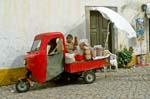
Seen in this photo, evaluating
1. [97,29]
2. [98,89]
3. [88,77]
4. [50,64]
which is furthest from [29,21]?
[98,89]

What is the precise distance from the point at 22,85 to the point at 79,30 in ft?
11.5

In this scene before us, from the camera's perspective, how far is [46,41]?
36.2 ft

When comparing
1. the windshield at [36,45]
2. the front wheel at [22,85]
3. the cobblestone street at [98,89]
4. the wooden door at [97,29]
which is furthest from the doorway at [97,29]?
the front wheel at [22,85]

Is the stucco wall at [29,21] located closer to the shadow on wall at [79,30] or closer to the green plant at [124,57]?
the shadow on wall at [79,30]

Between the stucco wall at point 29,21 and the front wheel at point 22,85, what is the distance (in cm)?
127

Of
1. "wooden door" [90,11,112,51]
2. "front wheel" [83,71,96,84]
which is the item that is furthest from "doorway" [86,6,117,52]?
"front wheel" [83,71,96,84]

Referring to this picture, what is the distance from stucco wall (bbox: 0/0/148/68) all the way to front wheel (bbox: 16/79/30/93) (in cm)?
127

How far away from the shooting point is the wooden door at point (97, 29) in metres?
14.2

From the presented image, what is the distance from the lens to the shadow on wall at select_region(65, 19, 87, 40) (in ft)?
43.6

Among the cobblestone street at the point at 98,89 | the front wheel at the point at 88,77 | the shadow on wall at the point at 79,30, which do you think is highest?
the shadow on wall at the point at 79,30

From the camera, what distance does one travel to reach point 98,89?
10.7 metres

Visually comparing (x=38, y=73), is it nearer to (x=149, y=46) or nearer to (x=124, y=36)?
(x=124, y=36)

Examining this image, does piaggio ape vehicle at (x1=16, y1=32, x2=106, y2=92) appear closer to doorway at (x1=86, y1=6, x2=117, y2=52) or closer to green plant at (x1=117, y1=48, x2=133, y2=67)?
doorway at (x1=86, y1=6, x2=117, y2=52)

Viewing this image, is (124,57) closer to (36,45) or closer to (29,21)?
(29,21)
